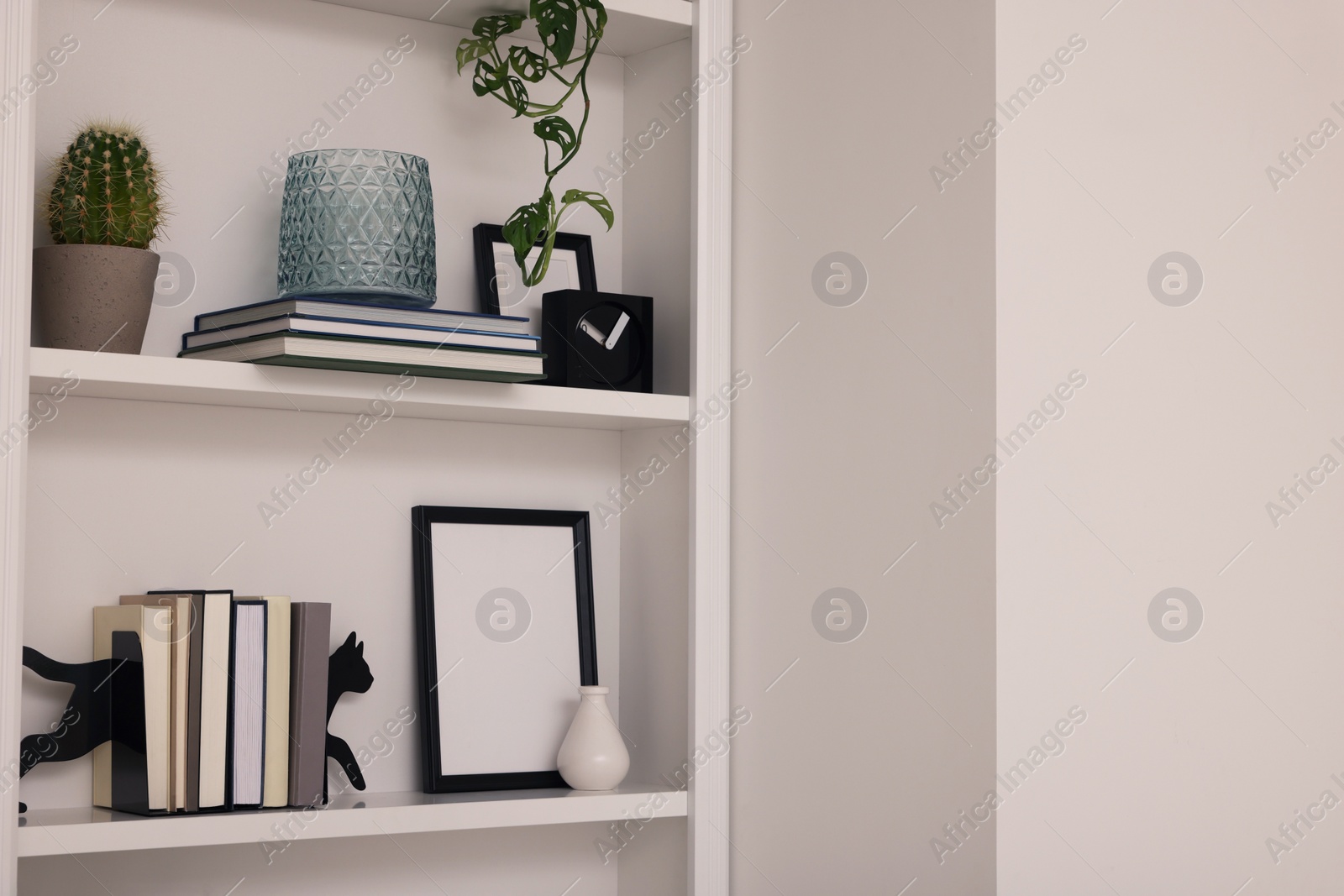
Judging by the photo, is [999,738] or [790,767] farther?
[790,767]

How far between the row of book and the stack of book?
300 mm

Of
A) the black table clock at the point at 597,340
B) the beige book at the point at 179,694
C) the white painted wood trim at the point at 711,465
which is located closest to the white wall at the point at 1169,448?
the white painted wood trim at the point at 711,465

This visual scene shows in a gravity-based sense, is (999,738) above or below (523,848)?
above

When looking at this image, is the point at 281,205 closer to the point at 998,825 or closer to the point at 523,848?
the point at 523,848

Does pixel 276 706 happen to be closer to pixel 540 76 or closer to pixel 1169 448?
pixel 540 76

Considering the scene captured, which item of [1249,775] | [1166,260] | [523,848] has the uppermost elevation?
[1166,260]

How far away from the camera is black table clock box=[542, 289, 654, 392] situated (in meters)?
1.68

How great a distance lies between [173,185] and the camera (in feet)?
5.22

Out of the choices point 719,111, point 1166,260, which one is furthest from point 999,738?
point 719,111

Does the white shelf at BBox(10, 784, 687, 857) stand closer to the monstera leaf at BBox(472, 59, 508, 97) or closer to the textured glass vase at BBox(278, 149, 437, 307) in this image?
the textured glass vase at BBox(278, 149, 437, 307)

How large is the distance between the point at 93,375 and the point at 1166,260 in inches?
49.6

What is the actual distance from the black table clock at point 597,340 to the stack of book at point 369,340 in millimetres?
158

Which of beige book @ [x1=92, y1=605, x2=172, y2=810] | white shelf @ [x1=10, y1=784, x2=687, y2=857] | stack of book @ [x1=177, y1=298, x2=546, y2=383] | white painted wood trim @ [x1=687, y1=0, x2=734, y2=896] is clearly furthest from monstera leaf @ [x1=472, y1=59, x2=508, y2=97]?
white shelf @ [x1=10, y1=784, x2=687, y2=857]

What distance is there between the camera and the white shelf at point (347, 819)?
1.33 m
